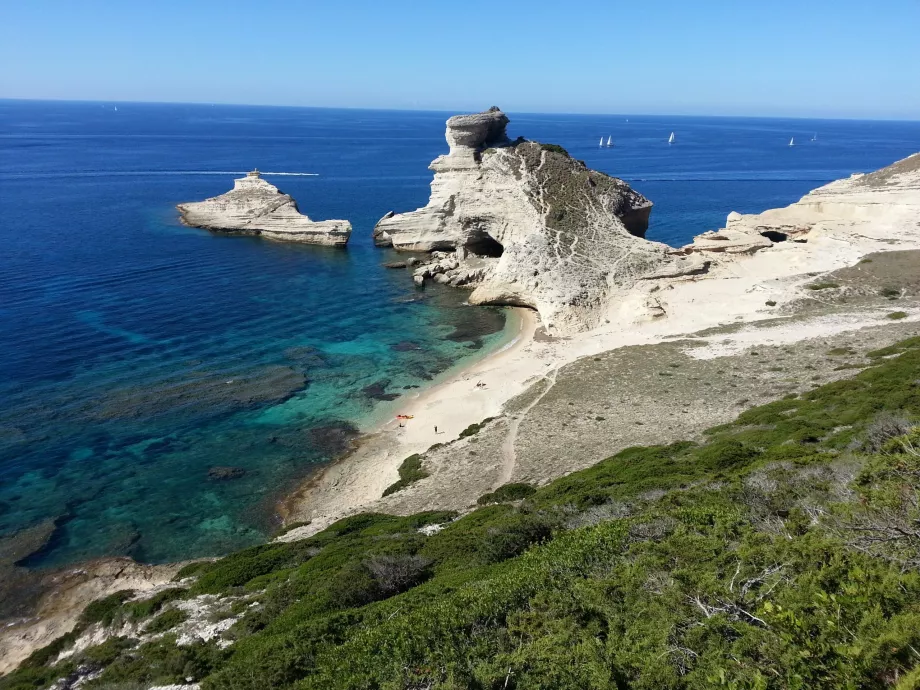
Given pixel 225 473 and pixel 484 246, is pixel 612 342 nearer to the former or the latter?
pixel 225 473

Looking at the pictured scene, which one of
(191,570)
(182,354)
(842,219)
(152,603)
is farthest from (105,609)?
(842,219)

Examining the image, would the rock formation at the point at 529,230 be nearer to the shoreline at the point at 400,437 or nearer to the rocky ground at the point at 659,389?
the shoreline at the point at 400,437

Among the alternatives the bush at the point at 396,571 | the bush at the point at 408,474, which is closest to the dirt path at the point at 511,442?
the bush at the point at 408,474

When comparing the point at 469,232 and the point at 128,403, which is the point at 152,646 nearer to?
the point at 128,403

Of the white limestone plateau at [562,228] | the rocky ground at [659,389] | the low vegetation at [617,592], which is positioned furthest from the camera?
the white limestone plateau at [562,228]

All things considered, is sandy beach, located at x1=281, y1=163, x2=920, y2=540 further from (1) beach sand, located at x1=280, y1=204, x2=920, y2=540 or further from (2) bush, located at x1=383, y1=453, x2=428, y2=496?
(2) bush, located at x1=383, y1=453, x2=428, y2=496
